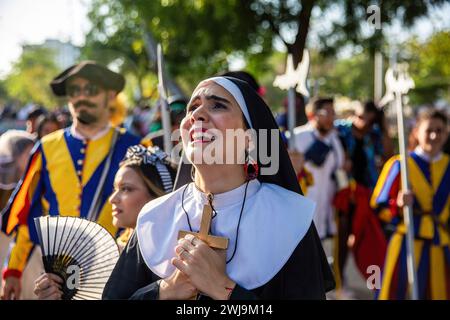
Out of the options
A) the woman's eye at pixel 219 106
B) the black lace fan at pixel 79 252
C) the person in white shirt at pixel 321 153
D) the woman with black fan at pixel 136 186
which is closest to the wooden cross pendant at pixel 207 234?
the woman's eye at pixel 219 106

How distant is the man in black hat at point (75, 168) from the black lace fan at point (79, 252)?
3.48 feet

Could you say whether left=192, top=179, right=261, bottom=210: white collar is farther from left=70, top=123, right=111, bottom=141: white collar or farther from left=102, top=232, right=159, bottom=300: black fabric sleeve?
left=70, top=123, right=111, bottom=141: white collar

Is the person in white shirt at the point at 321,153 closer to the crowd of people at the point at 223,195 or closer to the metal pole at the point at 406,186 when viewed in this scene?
the crowd of people at the point at 223,195

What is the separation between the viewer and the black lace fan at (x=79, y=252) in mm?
2455

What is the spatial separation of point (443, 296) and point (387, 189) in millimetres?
921

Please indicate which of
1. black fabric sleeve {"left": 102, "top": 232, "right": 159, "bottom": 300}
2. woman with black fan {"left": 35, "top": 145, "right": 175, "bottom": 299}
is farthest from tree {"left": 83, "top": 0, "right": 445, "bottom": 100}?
black fabric sleeve {"left": 102, "top": 232, "right": 159, "bottom": 300}

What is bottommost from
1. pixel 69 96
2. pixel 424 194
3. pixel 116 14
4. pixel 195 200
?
pixel 195 200

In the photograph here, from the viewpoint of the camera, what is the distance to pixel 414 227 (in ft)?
16.9

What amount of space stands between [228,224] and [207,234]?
0.09 meters

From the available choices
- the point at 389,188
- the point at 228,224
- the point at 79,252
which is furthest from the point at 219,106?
the point at 389,188

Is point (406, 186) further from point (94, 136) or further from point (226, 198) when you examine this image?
point (226, 198)
